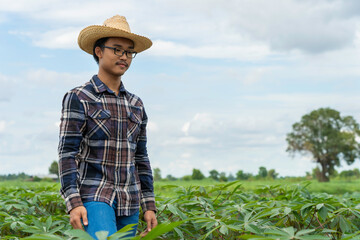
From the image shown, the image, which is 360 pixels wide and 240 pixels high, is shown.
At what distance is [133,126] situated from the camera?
2.81 meters

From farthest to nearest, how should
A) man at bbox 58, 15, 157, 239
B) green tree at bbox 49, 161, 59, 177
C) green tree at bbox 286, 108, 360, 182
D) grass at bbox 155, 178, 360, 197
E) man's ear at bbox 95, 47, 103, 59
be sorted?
green tree at bbox 286, 108, 360, 182
green tree at bbox 49, 161, 59, 177
grass at bbox 155, 178, 360, 197
man's ear at bbox 95, 47, 103, 59
man at bbox 58, 15, 157, 239

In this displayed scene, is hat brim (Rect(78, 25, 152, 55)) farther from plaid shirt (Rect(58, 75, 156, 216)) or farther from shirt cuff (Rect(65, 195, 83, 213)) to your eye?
shirt cuff (Rect(65, 195, 83, 213))

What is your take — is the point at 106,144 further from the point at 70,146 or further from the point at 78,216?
the point at 78,216

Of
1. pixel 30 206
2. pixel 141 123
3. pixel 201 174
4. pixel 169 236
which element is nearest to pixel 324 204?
pixel 169 236

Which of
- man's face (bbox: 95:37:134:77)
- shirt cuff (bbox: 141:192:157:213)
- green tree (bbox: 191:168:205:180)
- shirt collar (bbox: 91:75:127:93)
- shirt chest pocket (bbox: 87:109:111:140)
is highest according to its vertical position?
man's face (bbox: 95:37:134:77)

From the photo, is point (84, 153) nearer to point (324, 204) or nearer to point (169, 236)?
point (169, 236)

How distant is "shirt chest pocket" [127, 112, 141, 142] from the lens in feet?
9.09

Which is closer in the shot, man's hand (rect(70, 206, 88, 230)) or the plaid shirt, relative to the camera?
man's hand (rect(70, 206, 88, 230))

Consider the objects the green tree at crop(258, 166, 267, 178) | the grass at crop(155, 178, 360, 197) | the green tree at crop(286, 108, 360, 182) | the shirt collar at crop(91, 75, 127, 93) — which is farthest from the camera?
the green tree at crop(286, 108, 360, 182)

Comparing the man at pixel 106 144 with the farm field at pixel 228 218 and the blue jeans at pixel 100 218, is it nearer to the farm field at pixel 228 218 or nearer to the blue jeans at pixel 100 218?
the blue jeans at pixel 100 218

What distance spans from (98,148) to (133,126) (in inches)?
12.3

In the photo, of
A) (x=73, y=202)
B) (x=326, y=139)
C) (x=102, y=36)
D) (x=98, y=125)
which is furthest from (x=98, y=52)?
(x=326, y=139)

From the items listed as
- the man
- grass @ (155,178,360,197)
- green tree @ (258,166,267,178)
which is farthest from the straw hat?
green tree @ (258,166,267,178)

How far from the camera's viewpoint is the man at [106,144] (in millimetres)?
2467
